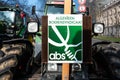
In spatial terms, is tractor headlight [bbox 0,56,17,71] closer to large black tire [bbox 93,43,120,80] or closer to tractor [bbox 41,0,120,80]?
tractor [bbox 41,0,120,80]

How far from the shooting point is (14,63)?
7215mm

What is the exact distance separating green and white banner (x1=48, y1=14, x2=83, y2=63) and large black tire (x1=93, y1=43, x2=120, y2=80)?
1.86 m

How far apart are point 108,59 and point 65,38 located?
2409 mm

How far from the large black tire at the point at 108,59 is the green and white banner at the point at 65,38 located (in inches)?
73.3

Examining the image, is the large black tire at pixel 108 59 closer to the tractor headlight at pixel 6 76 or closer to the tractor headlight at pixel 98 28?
the tractor headlight at pixel 98 28

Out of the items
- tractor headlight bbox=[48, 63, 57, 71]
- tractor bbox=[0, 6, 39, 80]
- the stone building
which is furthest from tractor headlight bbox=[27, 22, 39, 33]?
the stone building

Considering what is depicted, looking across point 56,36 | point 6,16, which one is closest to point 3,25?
point 6,16

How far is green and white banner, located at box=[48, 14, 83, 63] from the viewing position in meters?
5.30

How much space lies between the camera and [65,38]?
531 centimetres

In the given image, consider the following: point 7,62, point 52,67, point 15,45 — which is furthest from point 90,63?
point 15,45

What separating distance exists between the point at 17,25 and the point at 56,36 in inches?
268

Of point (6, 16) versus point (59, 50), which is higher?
point (6, 16)

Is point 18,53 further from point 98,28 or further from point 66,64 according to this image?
point 66,64

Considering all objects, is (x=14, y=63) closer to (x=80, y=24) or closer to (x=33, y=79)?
(x=33, y=79)
